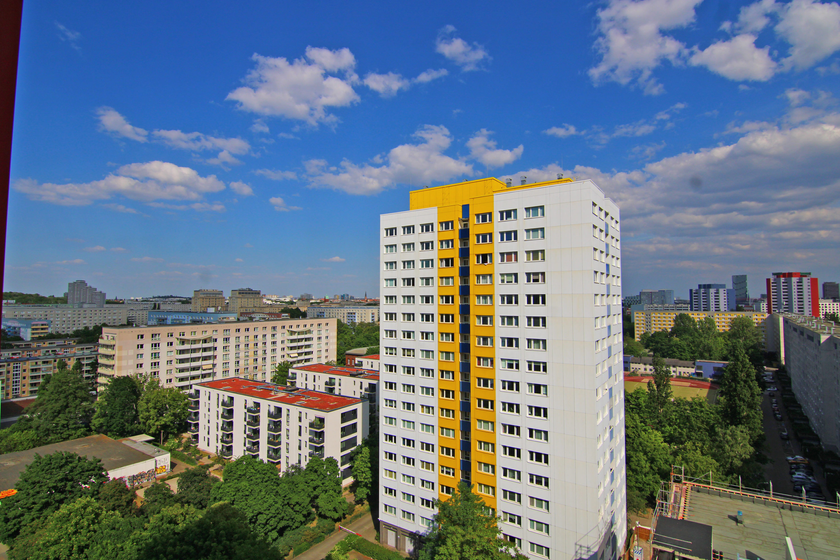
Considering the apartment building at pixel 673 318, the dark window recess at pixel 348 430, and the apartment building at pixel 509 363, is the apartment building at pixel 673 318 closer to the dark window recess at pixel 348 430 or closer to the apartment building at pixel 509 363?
the dark window recess at pixel 348 430

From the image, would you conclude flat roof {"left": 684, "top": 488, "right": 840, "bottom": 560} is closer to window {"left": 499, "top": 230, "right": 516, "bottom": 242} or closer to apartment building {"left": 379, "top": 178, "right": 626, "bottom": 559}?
apartment building {"left": 379, "top": 178, "right": 626, "bottom": 559}

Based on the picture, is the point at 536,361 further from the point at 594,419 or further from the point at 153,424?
the point at 153,424

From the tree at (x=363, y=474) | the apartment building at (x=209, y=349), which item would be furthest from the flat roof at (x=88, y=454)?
the tree at (x=363, y=474)

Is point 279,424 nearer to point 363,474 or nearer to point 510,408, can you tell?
point 363,474

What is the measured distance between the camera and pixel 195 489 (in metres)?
40.2

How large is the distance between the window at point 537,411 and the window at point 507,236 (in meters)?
12.7

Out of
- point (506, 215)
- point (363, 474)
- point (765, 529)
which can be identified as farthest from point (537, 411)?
point (363, 474)

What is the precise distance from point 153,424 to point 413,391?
45.1 m

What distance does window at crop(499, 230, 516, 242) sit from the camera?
3341cm

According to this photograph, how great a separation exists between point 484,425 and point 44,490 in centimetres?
3687

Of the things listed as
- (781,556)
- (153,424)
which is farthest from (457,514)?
(153,424)

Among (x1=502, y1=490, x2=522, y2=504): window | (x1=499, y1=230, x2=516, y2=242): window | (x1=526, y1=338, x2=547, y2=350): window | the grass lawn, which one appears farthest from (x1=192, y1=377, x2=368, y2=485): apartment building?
the grass lawn

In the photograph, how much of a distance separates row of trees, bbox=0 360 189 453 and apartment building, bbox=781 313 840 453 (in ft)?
284

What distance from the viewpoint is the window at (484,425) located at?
3328 centimetres
